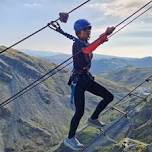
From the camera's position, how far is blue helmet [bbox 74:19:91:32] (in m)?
18.3

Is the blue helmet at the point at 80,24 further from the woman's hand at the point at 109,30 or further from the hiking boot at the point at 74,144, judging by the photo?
the hiking boot at the point at 74,144

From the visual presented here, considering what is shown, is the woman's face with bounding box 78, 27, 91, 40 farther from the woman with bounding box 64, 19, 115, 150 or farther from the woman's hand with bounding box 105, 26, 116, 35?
the woman's hand with bounding box 105, 26, 116, 35

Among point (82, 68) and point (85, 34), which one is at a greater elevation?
point (85, 34)

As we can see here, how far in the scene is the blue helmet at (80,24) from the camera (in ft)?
60.0

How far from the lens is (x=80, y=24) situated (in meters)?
18.3

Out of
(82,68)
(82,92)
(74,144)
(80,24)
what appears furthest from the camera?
(74,144)

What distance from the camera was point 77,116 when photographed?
1894 cm

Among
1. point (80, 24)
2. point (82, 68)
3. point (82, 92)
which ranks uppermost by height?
point (80, 24)

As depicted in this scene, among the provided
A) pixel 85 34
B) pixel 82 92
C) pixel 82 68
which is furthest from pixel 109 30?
pixel 82 92

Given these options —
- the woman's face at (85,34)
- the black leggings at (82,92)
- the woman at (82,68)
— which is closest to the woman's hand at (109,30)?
the woman at (82,68)

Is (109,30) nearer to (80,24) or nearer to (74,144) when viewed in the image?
(80,24)

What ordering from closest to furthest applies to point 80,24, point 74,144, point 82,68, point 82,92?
point 80,24, point 82,68, point 82,92, point 74,144

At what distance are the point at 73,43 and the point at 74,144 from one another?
448 centimetres

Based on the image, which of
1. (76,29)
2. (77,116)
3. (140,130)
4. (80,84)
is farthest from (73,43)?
(140,130)
